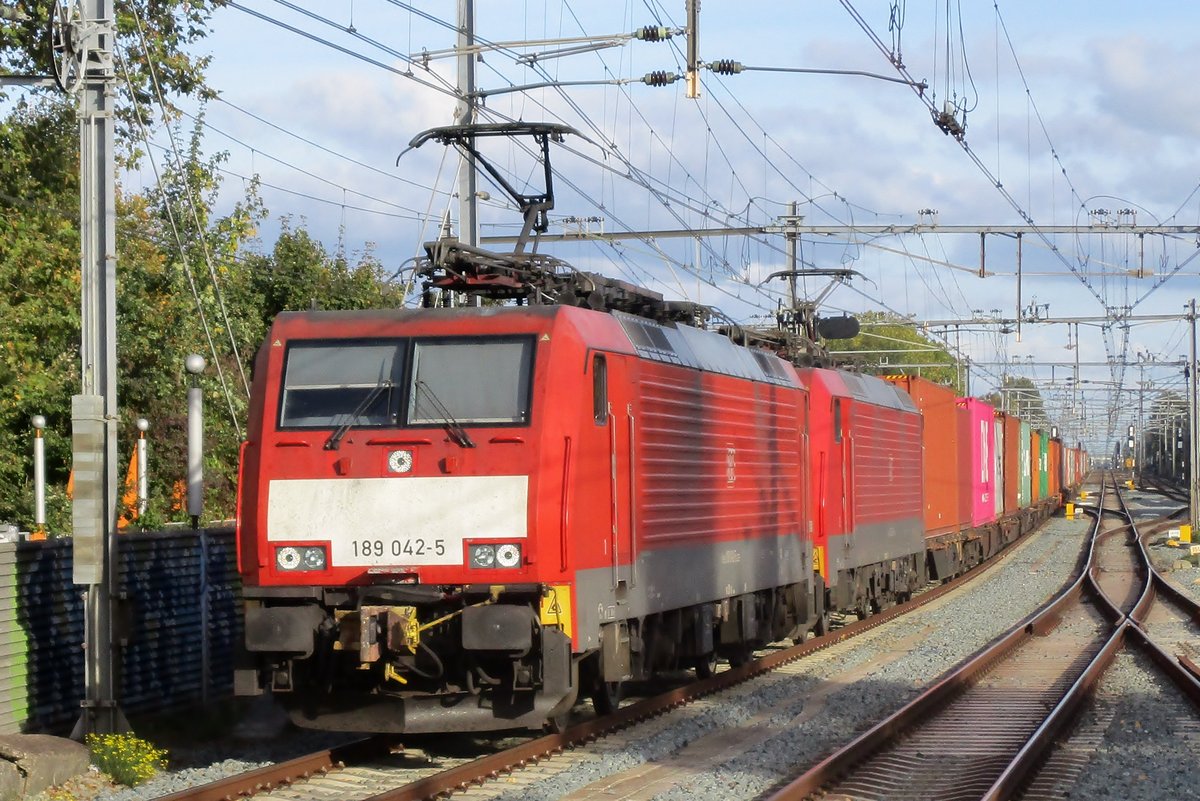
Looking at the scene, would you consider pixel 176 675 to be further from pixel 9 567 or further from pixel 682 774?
pixel 682 774

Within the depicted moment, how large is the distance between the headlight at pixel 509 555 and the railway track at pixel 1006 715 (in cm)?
233

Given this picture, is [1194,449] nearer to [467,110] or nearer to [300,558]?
[467,110]

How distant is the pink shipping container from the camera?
3400 centimetres

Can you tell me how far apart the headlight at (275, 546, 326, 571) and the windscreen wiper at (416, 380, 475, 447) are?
46.7 inches

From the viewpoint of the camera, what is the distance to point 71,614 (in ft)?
41.6

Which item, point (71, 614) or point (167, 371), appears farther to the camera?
point (167, 371)

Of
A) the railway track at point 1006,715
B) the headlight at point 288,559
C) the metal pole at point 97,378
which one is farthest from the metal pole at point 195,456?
the railway track at point 1006,715

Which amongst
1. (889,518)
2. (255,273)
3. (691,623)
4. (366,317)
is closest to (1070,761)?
(691,623)

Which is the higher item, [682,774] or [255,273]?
[255,273]

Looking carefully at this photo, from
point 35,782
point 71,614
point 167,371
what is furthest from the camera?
point 167,371

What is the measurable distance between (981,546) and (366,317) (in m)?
27.9

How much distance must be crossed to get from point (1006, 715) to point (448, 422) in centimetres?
594

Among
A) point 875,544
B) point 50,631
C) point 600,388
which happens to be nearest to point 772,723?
point 600,388

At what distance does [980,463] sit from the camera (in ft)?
116
